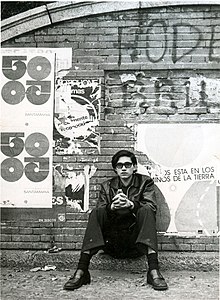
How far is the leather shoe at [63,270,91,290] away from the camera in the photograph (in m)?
4.36

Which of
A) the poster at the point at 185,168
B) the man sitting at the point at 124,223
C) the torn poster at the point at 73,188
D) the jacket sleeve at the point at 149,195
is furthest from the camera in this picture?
the torn poster at the point at 73,188

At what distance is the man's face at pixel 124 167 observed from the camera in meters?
5.02

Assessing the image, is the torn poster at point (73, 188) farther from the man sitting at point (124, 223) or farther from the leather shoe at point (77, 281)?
the leather shoe at point (77, 281)

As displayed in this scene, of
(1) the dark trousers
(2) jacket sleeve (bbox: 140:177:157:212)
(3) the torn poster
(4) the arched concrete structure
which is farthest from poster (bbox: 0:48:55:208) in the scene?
(2) jacket sleeve (bbox: 140:177:157:212)

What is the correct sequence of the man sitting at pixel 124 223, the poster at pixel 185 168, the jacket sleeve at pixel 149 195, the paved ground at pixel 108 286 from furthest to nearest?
the poster at pixel 185 168 < the jacket sleeve at pixel 149 195 < the man sitting at pixel 124 223 < the paved ground at pixel 108 286

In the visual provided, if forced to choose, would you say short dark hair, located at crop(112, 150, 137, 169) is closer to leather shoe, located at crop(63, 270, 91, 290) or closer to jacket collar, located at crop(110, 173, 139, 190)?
jacket collar, located at crop(110, 173, 139, 190)

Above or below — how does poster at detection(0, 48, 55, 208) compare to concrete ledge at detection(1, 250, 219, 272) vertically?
above

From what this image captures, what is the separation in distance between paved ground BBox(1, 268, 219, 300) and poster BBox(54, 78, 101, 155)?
136cm

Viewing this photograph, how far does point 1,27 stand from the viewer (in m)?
A: 5.50

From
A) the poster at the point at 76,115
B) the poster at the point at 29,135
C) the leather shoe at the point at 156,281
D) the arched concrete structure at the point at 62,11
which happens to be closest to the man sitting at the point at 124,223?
the leather shoe at the point at 156,281

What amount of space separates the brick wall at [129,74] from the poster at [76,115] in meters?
0.07

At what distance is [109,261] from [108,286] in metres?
0.57

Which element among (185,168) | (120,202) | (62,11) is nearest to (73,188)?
(120,202)

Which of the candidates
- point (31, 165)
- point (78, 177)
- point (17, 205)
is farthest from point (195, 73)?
point (17, 205)
